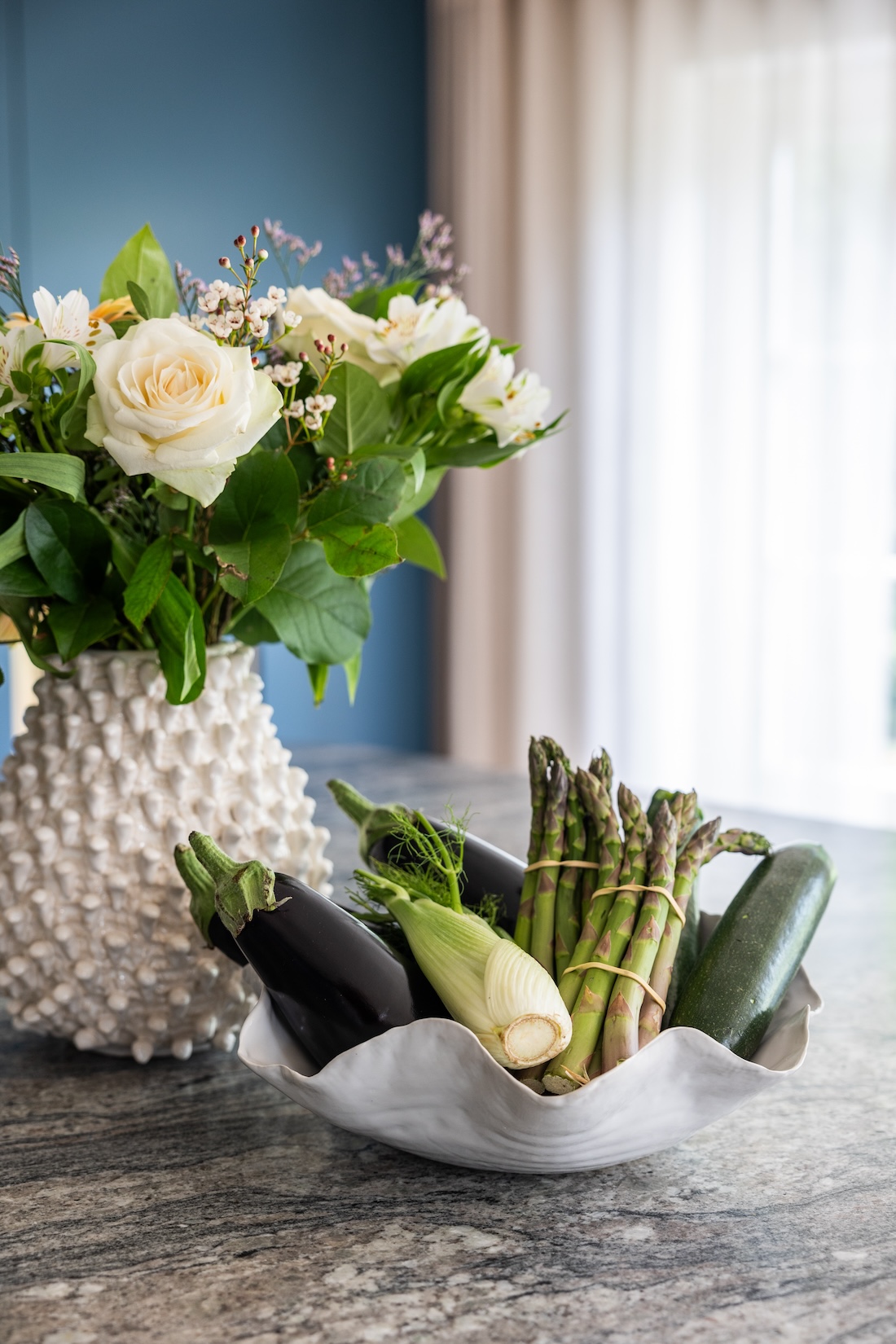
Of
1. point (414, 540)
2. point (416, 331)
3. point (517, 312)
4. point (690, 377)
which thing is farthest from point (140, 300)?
point (517, 312)

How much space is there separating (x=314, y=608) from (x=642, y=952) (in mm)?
302

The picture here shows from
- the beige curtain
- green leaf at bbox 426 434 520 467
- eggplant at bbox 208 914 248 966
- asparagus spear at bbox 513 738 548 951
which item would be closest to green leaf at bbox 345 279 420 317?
green leaf at bbox 426 434 520 467

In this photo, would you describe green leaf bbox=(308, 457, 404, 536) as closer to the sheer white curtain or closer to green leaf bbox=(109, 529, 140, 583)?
green leaf bbox=(109, 529, 140, 583)

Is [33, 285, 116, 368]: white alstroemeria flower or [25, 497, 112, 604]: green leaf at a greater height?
[33, 285, 116, 368]: white alstroemeria flower

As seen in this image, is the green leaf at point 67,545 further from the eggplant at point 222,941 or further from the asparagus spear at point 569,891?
the asparagus spear at point 569,891

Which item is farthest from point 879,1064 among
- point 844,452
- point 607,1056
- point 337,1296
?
point 844,452

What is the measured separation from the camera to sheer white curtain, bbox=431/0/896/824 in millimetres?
2865

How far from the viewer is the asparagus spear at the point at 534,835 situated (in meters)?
0.65

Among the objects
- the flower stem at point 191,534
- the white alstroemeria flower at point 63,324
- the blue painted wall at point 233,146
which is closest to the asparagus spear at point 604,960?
the flower stem at point 191,534

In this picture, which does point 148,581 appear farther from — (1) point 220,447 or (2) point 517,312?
(2) point 517,312

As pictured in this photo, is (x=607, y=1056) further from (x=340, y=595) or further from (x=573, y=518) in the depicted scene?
(x=573, y=518)

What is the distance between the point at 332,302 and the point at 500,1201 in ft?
1.73

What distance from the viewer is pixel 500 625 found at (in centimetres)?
349

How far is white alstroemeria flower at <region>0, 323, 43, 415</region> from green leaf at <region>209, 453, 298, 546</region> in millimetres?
122
